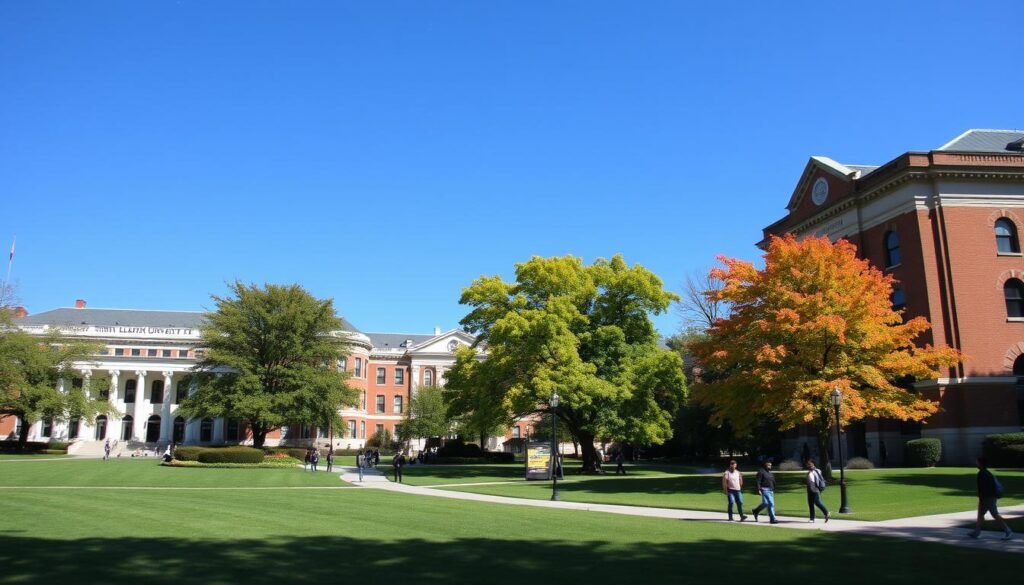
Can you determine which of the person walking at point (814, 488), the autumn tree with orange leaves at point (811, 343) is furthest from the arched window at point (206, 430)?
the person walking at point (814, 488)

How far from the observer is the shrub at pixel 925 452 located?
34469 millimetres

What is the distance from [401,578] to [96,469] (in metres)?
37.8

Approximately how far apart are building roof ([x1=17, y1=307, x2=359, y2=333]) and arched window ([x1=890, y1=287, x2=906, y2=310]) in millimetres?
62302

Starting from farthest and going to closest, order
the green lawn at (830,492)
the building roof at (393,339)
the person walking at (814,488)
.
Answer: the building roof at (393,339)
the green lawn at (830,492)
the person walking at (814,488)

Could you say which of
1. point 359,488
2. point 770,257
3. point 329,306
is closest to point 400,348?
point 329,306

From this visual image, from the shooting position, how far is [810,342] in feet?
86.5

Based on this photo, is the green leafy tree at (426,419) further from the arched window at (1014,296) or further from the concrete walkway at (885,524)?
the arched window at (1014,296)

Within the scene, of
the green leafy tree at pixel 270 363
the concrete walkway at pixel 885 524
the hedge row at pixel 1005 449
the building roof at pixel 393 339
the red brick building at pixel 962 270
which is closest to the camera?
the concrete walkway at pixel 885 524

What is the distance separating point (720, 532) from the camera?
15961 mm

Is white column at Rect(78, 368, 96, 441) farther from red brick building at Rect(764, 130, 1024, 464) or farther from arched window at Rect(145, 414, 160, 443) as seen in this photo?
red brick building at Rect(764, 130, 1024, 464)

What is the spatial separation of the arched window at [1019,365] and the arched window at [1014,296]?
7.46 feet

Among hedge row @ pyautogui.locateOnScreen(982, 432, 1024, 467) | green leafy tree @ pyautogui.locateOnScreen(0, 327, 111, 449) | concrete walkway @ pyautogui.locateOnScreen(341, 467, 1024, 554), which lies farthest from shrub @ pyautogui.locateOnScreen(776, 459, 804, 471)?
green leafy tree @ pyautogui.locateOnScreen(0, 327, 111, 449)

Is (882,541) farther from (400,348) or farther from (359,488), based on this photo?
(400,348)

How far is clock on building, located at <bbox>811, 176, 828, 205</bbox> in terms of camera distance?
4500cm
